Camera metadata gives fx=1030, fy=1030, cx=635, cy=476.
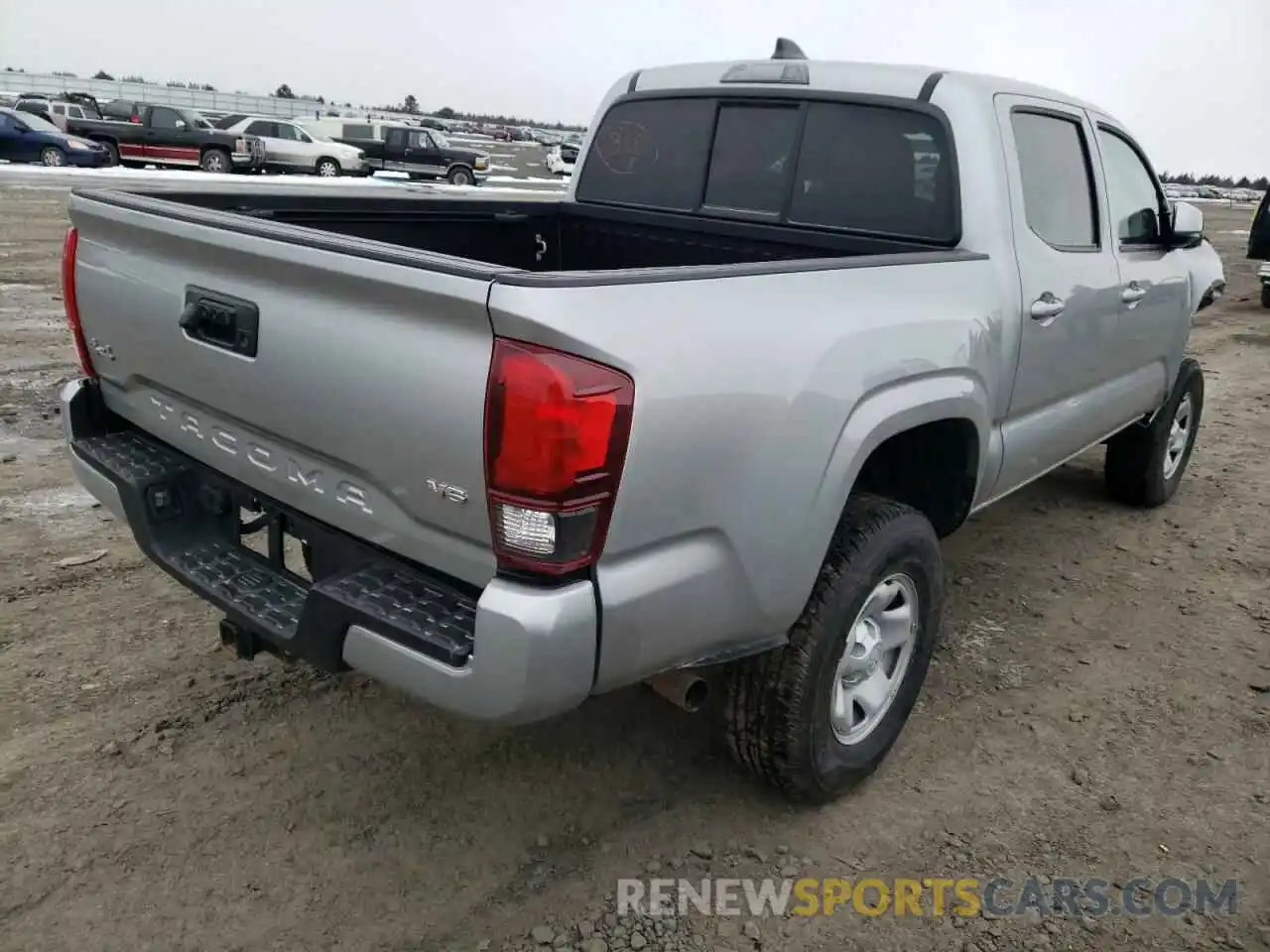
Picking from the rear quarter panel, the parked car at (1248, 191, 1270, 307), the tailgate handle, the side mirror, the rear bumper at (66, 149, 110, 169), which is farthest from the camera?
the rear bumper at (66, 149, 110, 169)

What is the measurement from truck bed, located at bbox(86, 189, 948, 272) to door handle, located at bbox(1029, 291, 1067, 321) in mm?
414

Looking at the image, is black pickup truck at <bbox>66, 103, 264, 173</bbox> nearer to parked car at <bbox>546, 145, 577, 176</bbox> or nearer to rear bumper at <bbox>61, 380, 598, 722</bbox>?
parked car at <bbox>546, 145, 577, 176</bbox>

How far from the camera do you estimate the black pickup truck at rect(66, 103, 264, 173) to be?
26.1m

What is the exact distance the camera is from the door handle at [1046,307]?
11.3 ft

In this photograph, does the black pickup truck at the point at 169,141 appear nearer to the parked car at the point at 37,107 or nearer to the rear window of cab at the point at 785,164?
the parked car at the point at 37,107

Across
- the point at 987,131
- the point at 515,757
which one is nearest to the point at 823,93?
the point at 987,131

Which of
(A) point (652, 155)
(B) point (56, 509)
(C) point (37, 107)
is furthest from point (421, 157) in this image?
(A) point (652, 155)

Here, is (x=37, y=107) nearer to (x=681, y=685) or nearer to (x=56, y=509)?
(x=56, y=509)

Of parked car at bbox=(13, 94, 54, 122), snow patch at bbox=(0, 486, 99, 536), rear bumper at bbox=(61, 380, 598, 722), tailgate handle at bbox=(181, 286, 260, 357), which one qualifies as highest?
tailgate handle at bbox=(181, 286, 260, 357)

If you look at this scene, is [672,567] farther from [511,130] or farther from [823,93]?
[511,130]

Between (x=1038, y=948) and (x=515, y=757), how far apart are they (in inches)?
59.1

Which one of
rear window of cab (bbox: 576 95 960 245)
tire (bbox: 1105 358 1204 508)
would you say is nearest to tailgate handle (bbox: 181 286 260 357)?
rear window of cab (bbox: 576 95 960 245)

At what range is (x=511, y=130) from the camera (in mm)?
89938

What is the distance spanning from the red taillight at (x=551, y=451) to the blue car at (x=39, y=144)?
87.9ft
